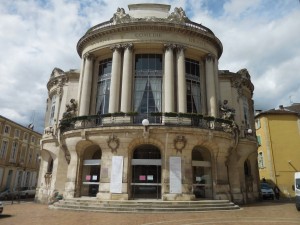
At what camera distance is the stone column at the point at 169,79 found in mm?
22844

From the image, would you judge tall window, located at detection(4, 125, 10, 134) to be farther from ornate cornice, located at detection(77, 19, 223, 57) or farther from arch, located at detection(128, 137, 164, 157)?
arch, located at detection(128, 137, 164, 157)

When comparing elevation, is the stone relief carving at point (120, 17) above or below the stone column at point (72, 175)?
above

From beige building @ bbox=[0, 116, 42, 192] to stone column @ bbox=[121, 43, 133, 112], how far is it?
30.8 m

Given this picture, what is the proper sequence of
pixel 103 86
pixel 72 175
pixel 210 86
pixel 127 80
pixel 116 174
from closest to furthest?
pixel 116 174 → pixel 72 175 → pixel 127 80 → pixel 210 86 → pixel 103 86

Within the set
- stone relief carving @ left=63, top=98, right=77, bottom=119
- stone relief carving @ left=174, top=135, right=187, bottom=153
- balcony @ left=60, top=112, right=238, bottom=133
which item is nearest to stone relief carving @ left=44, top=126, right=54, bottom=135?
stone relief carving @ left=63, top=98, right=77, bottom=119

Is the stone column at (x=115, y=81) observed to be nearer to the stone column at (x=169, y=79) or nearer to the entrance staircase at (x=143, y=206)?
the stone column at (x=169, y=79)

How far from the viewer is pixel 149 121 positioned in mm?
22422

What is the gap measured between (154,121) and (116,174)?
524cm

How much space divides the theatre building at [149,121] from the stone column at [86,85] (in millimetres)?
94

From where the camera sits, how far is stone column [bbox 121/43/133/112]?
75.7 ft

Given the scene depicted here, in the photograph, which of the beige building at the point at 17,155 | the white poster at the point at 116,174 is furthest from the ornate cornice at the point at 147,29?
the beige building at the point at 17,155

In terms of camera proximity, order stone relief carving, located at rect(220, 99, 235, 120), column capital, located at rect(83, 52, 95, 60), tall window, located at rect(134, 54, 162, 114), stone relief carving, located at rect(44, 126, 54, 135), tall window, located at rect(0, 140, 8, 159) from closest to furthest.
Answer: tall window, located at rect(134, 54, 162, 114) → stone relief carving, located at rect(220, 99, 235, 120) → column capital, located at rect(83, 52, 95, 60) → stone relief carving, located at rect(44, 126, 54, 135) → tall window, located at rect(0, 140, 8, 159)

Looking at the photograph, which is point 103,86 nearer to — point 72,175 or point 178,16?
point 72,175

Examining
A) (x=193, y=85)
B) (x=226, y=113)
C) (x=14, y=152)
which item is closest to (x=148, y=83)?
(x=193, y=85)
